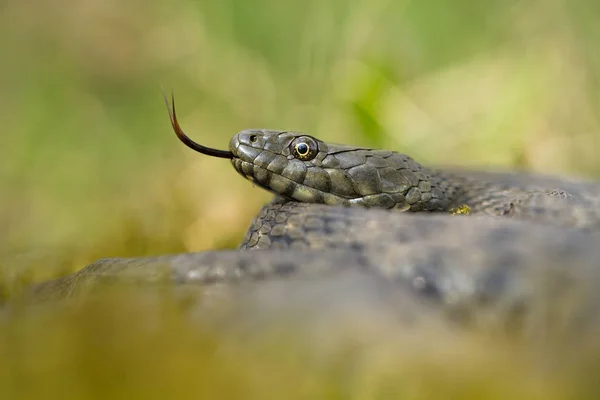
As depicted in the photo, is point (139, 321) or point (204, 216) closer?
point (139, 321)

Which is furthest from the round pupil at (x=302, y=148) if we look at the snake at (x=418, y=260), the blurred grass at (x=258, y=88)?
the blurred grass at (x=258, y=88)

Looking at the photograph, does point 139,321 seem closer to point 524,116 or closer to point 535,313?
point 535,313

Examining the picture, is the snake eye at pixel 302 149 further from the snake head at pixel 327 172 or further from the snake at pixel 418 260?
the snake at pixel 418 260

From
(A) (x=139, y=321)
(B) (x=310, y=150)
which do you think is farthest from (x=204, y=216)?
(A) (x=139, y=321)

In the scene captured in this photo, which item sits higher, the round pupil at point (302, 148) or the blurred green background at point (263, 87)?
the blurred green background at point (263, 87)

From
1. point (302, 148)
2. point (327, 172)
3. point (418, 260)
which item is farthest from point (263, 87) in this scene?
point (418, 260)

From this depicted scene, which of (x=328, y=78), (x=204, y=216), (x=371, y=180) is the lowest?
(x=371, y=180)

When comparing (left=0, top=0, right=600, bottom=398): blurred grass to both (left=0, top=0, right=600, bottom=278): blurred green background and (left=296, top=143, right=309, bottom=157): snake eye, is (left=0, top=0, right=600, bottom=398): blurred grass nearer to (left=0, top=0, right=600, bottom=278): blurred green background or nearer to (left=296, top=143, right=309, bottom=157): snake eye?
(left=0, top=0, right=600, bottom=278): blurred green background
